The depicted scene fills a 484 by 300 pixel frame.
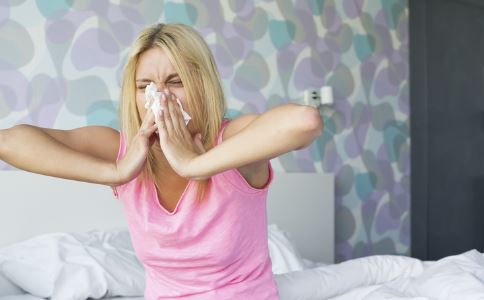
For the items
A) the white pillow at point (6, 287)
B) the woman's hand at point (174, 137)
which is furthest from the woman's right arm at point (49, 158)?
the white pillow at point (6, 287)

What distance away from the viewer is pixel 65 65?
8.36ft

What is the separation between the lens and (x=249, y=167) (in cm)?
101

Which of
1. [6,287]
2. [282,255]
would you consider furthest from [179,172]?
[282,255]

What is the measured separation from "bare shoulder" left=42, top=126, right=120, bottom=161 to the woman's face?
10 centimetres

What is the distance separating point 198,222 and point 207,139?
147mm

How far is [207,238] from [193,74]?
10.9 inches

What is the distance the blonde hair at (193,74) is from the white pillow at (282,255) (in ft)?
4.67

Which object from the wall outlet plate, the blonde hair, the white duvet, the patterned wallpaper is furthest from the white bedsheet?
the wall outlet plate

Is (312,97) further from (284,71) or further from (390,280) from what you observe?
(390,280)

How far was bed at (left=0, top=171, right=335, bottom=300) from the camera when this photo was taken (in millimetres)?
2008

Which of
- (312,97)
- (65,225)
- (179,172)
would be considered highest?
(312,97)

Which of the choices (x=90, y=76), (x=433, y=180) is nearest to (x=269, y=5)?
(x=90, y=76)

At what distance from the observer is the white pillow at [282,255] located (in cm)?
241

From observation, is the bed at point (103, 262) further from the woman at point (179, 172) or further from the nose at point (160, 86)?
the nose at point (160, 86)
